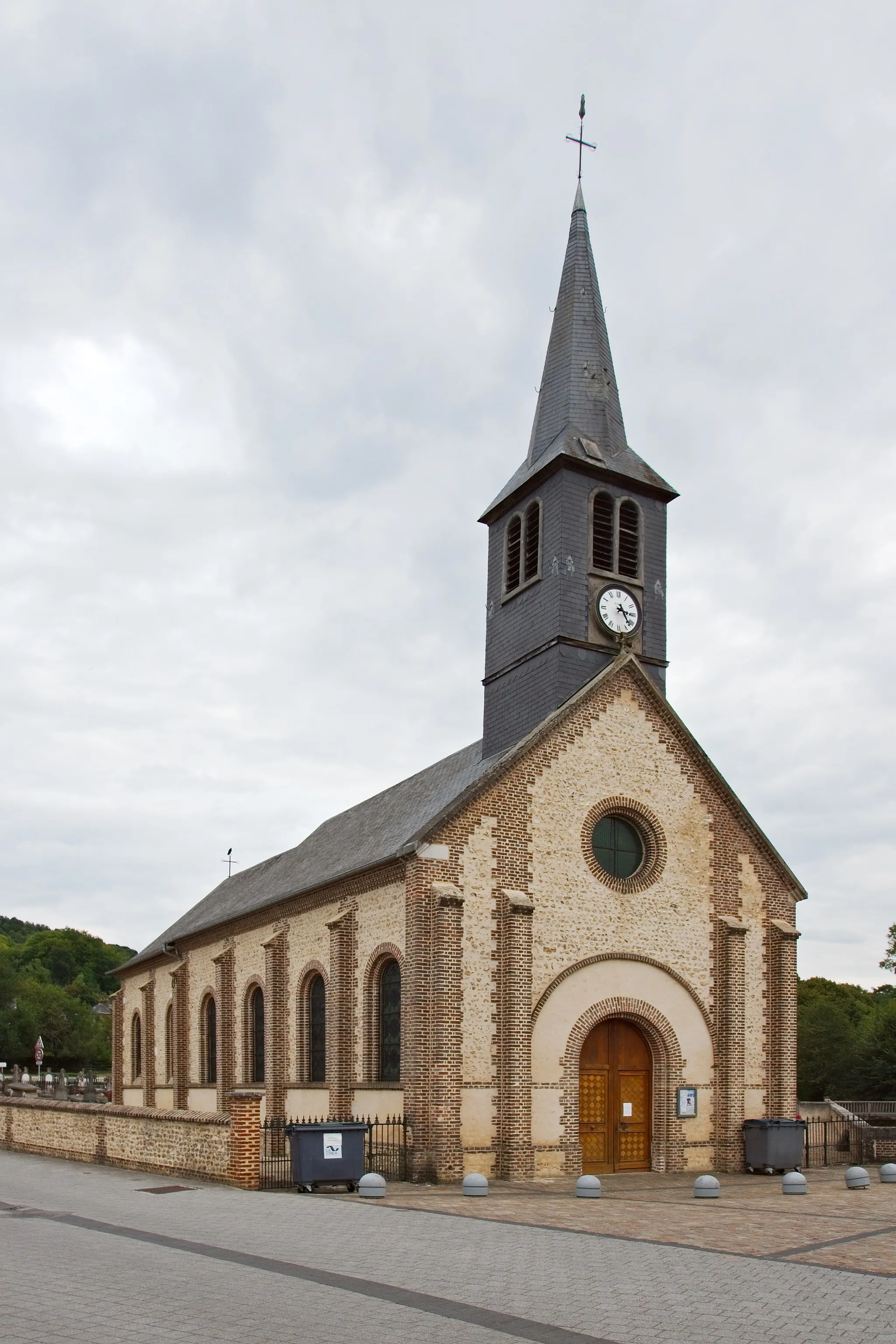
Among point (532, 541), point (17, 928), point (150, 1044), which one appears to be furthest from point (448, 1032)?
point (17, 928)

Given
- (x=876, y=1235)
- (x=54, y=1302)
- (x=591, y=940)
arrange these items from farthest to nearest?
(x=591, y=940) → (x=876, y=1235) → (x=54, y=1302)

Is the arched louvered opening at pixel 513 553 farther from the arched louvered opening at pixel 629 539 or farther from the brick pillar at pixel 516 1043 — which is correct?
the brick pillar at pixel 516 1043

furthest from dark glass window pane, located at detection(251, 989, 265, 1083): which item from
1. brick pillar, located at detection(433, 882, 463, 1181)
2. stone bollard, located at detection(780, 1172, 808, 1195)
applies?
stone bollard, located at detection(780, 1172, 808, 1195)

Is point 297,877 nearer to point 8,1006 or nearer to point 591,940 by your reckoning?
point 591,940

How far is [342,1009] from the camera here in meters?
23.8

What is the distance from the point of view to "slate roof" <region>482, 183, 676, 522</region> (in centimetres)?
2612

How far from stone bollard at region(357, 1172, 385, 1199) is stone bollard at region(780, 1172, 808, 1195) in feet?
20.4

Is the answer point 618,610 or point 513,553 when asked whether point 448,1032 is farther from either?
point 513,553

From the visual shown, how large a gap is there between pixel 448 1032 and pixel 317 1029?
22.2ft

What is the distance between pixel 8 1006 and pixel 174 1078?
176 feet

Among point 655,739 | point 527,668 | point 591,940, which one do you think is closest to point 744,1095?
point 591,940

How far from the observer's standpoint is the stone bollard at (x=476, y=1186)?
695 inches

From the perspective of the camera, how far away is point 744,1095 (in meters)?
23.6

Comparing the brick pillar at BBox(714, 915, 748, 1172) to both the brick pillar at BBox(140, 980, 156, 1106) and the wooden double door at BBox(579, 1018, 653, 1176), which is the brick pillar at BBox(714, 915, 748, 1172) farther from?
the brick pillar at BBox(140, 980, 156, 1106)
